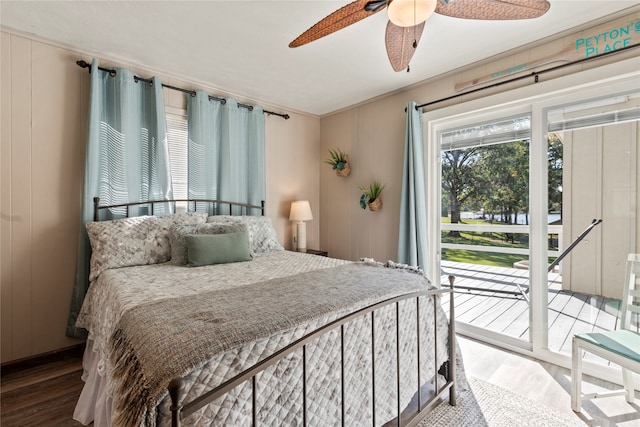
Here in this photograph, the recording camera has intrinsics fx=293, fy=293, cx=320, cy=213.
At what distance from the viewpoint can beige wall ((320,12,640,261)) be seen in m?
2.68

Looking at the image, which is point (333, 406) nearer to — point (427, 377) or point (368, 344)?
point (368, 344)

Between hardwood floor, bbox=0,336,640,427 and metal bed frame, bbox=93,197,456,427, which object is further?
hardwood floor, bbox=0,336,640,427

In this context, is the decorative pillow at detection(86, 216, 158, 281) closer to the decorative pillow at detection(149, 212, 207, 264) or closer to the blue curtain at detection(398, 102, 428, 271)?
the decorative pillow at detection(149, 212, 207, 264)

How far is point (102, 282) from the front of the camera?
1.96 meters

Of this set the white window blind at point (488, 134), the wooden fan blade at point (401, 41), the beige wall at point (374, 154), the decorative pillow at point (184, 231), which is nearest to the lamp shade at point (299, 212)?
the beige wall at point (374, 154)

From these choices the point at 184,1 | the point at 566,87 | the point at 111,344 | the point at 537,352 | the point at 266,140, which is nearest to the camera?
the point at 111,344

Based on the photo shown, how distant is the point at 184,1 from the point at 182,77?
1.19 metres

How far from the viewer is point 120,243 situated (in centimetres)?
220

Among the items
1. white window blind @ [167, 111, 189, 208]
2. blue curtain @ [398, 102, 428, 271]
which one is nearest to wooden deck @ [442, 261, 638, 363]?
blue curtain @ [398, 102, 428, 271]

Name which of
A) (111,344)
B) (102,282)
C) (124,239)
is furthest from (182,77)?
(111,344)

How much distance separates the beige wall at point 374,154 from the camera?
268 centimetres

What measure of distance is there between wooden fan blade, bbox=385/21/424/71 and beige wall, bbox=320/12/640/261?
1.14 m

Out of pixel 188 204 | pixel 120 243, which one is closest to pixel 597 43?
pixel 188 204

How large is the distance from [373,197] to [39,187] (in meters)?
3.06
